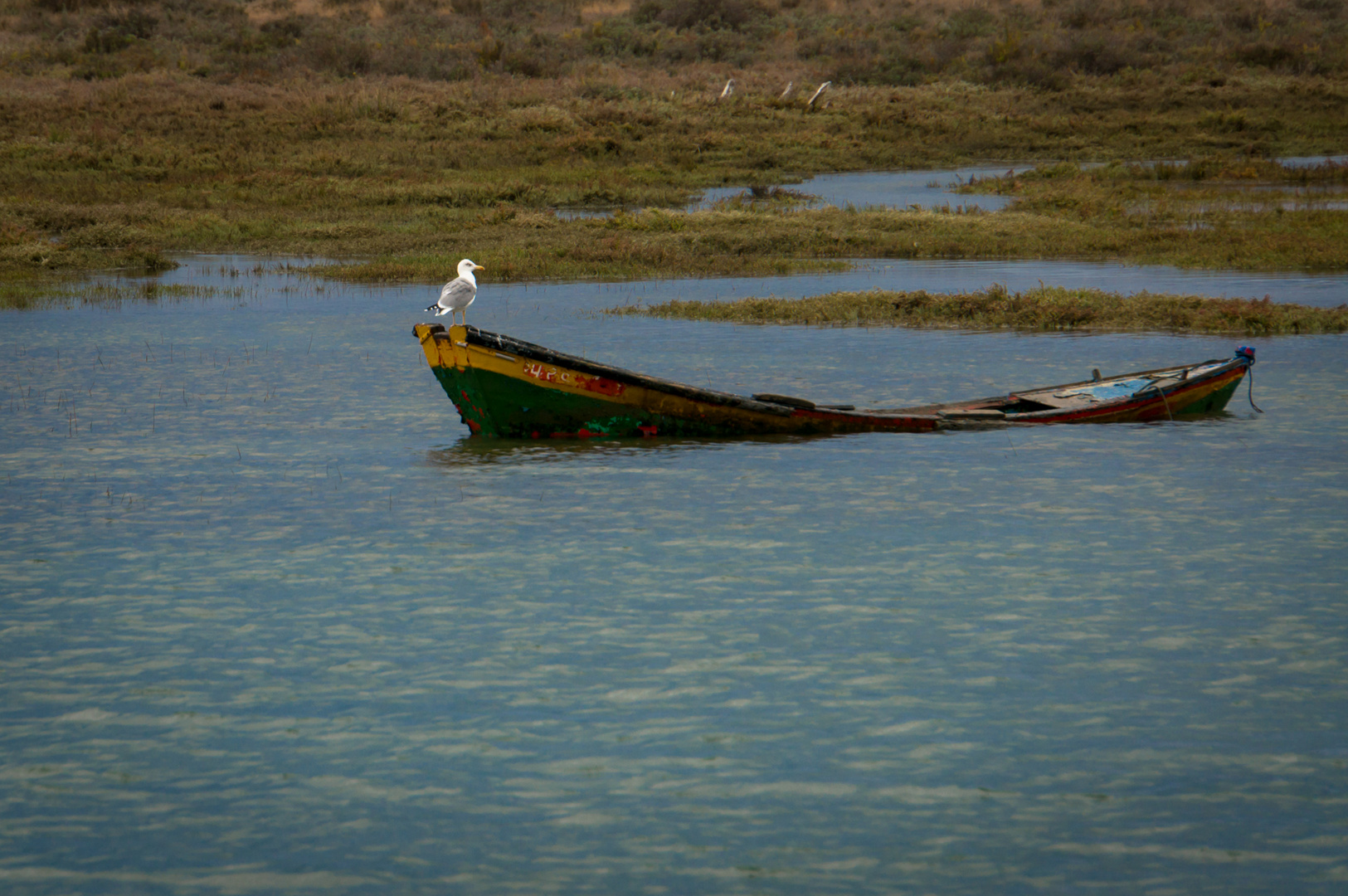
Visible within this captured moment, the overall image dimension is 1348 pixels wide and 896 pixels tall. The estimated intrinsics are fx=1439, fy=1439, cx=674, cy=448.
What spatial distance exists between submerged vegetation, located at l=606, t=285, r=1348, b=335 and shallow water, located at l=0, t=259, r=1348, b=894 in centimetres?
727

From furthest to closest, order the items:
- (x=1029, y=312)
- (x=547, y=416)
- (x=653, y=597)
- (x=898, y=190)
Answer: (x=898, y=190)
(x=1029, y=312)
(x=547, y=416)
(x=653, y=597)

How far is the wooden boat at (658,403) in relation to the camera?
1628cm

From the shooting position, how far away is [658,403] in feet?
55.2

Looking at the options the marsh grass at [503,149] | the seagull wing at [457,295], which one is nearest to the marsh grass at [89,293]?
the marsh grass at [503,149]

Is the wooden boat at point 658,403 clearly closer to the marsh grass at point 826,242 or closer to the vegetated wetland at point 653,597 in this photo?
the vegetated wetland at point 653,597

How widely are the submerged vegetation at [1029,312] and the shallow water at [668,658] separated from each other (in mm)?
7272

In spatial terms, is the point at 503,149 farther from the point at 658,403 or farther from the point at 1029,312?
the point at 658,403

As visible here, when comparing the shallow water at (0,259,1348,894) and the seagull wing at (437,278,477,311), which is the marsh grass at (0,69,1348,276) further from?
the shallow water at (0,259,1348,894)

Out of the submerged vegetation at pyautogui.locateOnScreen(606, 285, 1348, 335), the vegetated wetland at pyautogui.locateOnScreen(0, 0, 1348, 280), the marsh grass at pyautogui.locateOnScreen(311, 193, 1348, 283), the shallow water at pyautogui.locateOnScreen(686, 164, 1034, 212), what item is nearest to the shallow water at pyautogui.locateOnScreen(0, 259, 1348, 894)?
the submerged vegetation at pyautogui.locateOnScreen(606, 285, 1348, 335)

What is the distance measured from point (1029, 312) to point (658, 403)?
1322cm

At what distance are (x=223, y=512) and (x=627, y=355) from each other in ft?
35.9

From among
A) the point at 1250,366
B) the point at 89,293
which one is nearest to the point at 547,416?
the point at 1250,366

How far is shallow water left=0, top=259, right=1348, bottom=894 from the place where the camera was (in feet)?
24.6

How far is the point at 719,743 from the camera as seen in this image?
345 inches
